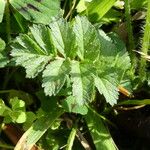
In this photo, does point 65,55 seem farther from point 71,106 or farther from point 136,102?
point 136,102

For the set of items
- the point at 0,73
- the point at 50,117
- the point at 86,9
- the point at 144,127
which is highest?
the point at 86,9

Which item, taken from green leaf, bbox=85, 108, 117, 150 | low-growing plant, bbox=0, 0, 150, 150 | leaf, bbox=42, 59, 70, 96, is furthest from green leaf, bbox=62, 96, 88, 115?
leaf, bbox=42, 59, 70, 96

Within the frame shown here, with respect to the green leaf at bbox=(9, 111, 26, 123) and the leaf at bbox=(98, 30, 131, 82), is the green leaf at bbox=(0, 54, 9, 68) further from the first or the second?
the leaf at bbox=(98, 30, 131, 82)

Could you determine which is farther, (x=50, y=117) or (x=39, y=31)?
(x=50, y=117)

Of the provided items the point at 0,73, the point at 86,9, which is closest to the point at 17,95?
the point at 0,73

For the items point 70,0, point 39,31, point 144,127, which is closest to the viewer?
point 39,31

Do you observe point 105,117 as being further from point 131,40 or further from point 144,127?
point 131,40
